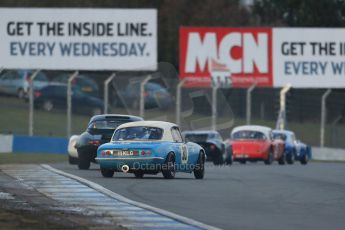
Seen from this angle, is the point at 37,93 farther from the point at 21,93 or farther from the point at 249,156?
the point at 249,156

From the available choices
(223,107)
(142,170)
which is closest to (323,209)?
(142,170)

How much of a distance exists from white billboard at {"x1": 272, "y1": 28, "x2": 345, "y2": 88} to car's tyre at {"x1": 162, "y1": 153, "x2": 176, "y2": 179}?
97.2 ft

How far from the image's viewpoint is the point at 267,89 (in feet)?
174

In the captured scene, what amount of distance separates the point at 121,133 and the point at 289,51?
29920 millimetres

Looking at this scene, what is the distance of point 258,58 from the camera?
178 feet

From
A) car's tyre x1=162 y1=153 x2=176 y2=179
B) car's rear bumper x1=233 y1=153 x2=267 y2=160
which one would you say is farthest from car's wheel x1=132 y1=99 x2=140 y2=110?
car's tyre x1=162 y1=153 x2=176 y2=179

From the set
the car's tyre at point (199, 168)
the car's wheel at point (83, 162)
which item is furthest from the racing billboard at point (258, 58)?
the car's tyre at point (199, 168)

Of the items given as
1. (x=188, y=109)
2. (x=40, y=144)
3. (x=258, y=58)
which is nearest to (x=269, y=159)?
(x=40, y=144)

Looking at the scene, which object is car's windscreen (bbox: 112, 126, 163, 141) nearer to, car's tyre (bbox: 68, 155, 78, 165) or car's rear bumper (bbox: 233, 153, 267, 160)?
car's tyre (bbox: 68, 155, 78, 165)

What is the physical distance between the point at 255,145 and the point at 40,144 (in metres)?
8.04

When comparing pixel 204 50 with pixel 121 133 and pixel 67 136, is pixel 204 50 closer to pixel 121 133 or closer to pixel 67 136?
pixel 67 136

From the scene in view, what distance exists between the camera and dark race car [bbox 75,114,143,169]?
28.9 m

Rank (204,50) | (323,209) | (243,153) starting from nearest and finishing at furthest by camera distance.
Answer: (323,209) < (243,153) < (204,50)

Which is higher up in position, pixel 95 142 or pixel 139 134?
pixel 139 134
